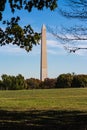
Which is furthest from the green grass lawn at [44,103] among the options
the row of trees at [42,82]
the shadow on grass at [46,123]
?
the row of trees at [42,82]

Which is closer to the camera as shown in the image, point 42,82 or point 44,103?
point 44,103

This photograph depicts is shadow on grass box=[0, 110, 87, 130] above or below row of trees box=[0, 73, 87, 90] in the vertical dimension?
below

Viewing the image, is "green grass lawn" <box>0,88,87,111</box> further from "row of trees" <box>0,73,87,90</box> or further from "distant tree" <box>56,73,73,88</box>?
"distant tree" <box>56,73,73,88</box>

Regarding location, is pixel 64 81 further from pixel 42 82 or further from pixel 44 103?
pixel 44 103

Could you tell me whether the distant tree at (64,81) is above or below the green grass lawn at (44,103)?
above

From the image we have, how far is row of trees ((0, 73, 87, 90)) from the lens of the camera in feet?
283

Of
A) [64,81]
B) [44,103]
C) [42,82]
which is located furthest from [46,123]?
[64,81]

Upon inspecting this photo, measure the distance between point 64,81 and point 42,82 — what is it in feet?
16.4

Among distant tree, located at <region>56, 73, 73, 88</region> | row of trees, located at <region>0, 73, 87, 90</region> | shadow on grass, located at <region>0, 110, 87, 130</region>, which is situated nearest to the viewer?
shadow on grass, located at <region>0, 110, 87, 130</region>

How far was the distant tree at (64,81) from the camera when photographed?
8944 cm

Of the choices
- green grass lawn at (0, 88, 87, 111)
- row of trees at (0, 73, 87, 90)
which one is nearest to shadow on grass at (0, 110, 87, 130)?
green grass lawn at (0, 88, 87, 111)

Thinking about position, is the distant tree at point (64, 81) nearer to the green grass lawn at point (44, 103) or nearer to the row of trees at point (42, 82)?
the row of trees at point (42, 82)

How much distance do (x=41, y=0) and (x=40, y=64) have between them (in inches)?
2370

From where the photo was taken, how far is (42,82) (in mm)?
87375
